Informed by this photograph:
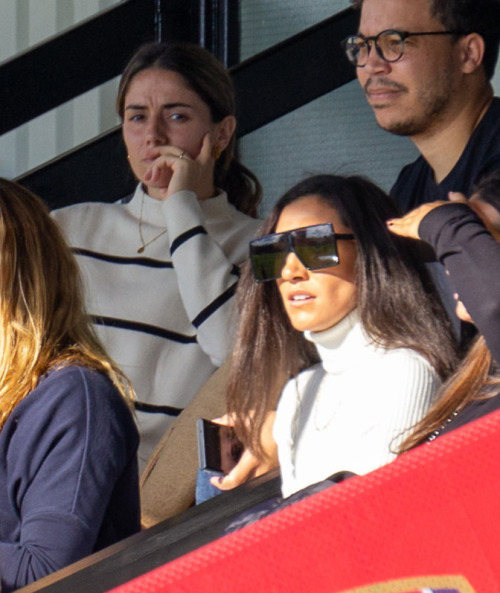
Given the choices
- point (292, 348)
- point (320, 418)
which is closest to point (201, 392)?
point (292, 348)

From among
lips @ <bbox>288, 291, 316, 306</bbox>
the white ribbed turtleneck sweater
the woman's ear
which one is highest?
the woman's ear

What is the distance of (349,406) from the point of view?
1.82 meters

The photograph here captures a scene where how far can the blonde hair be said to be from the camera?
174 centimetres

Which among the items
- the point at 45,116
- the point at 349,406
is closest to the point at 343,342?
the point at 349,406

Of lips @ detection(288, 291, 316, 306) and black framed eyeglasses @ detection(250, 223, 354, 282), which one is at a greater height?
black framed eyeglasses @ detection(250, 223, 354, 282)

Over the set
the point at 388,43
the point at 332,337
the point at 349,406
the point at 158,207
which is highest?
the point at 388,43

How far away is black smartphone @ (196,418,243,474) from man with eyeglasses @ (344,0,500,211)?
0.68 m

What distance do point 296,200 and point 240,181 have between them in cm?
89

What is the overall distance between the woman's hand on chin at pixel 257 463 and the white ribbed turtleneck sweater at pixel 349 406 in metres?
0.07

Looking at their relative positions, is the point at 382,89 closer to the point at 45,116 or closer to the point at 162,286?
the point at 162,286

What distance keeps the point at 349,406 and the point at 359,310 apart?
0.17 m

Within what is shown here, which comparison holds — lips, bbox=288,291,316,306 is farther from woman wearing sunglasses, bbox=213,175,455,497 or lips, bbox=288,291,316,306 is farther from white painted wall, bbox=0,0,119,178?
white painted wall, bbox=0,0,119,178

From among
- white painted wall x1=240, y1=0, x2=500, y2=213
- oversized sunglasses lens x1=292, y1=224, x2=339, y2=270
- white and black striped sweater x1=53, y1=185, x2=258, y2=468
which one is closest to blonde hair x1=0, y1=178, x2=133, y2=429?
oversized sunglasses lens x1=292, y1=224, x2=339, y2=270

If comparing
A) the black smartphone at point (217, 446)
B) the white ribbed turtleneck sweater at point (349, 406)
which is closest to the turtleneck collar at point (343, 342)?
the white ribbed turtleneck sweater at point (349, 406)
